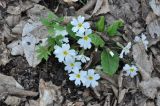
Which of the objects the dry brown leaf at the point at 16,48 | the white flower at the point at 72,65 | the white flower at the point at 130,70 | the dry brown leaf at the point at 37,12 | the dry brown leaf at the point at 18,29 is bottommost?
the white flower at the point at 130,70

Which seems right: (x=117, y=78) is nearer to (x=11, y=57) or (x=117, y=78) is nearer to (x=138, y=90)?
(x=138, y=90)

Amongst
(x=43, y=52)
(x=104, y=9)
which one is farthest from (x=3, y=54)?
(x=104, y=9)

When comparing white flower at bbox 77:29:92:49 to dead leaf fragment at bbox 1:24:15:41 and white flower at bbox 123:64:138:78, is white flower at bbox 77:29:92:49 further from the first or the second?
dead leaf fragment at bbox 1:24:15:41

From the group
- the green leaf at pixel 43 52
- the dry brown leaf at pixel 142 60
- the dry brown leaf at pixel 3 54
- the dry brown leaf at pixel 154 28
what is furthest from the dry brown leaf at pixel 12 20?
the dry brown leaf at pixel 154 28

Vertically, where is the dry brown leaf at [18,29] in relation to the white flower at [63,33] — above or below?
above

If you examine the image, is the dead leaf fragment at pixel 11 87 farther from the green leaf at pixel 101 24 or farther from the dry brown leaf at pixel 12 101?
the green leaf at pixel 101 24

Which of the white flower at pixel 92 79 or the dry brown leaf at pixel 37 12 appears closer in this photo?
the white flower at pixel 92 79
